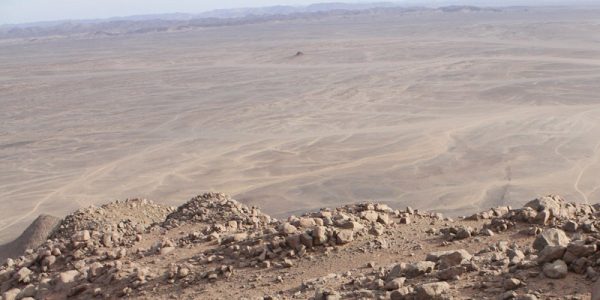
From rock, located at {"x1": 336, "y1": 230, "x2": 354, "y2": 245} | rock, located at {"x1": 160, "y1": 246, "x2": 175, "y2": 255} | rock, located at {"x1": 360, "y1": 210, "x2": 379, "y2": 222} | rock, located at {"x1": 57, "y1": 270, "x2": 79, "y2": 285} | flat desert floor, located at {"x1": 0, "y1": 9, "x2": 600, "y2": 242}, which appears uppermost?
rock, located at {"x1": 336, "y1": 230, "x2": 354, "y2": 245}

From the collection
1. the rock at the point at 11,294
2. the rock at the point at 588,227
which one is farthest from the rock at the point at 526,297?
the rock at the point at 11,294

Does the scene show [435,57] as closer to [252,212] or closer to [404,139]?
[404,139]

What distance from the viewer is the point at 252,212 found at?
32.1 feet

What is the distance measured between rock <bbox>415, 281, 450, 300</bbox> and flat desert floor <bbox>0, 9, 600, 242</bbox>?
13.0 m

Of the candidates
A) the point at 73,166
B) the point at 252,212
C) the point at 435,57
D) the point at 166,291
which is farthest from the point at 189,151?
the point at 435,57

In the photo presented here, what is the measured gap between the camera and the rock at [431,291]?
15.1 ft

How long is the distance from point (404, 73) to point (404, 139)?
2107cm

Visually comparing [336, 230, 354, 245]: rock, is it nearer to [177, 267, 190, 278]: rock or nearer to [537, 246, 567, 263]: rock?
[177, 267, 190, 278]: rock

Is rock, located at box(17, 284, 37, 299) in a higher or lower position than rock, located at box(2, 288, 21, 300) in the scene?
higher

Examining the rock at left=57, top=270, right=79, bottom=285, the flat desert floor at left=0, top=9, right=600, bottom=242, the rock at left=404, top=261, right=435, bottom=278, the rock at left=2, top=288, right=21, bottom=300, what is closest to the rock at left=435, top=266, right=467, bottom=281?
the rock at left=404, top=261, right=435, bottom=278

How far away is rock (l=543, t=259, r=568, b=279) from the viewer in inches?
181

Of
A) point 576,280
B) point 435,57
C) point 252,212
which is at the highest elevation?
point 576,280

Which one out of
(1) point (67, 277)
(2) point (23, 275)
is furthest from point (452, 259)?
(2) point (23, 275)

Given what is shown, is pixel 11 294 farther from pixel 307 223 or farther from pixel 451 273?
pixel 451 273
